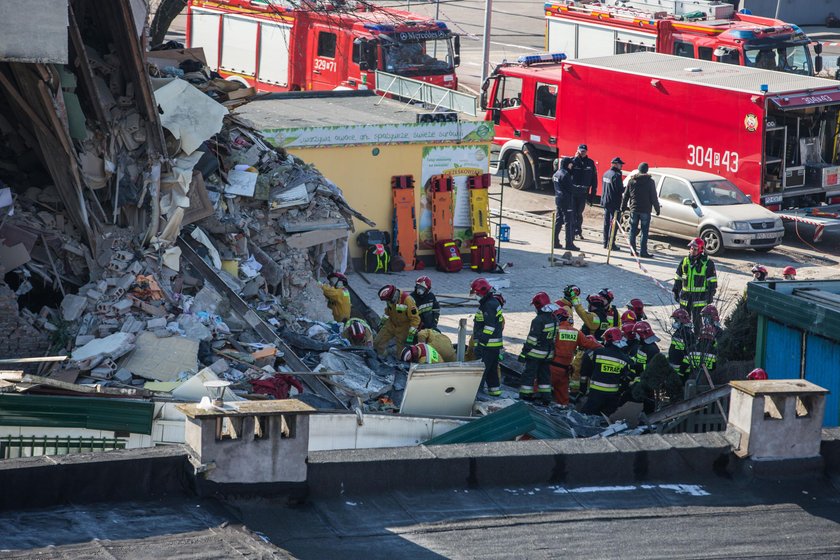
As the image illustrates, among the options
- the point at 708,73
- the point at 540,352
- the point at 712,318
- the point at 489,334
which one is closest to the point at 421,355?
the point at 489,334

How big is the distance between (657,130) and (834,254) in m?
3.53

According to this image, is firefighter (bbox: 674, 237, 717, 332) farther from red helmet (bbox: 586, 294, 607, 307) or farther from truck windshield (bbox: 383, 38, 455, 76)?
truck windshield (bbox: 383, 38, 455, 76)

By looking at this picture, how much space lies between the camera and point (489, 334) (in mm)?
13555

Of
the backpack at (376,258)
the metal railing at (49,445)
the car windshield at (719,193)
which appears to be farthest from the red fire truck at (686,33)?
the metal railing at (49,445)

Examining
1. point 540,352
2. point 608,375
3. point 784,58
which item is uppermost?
point 784,58

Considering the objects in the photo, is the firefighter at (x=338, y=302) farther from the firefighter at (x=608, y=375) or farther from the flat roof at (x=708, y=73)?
the flat roof at (x=708, y=73)

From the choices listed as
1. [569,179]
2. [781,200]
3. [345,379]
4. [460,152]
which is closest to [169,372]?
[345,379]

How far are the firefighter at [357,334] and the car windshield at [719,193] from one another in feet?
25.8

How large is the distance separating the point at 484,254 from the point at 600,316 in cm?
460

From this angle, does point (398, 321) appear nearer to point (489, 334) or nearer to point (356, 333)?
point (356, 333)

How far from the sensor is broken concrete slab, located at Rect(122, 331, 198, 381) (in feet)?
39.2

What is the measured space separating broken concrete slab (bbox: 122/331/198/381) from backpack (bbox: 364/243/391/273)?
21.4ft

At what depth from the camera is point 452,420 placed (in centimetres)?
1138

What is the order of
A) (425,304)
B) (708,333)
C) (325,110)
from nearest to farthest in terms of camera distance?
(708,333) < (425,304) < (325,110)
